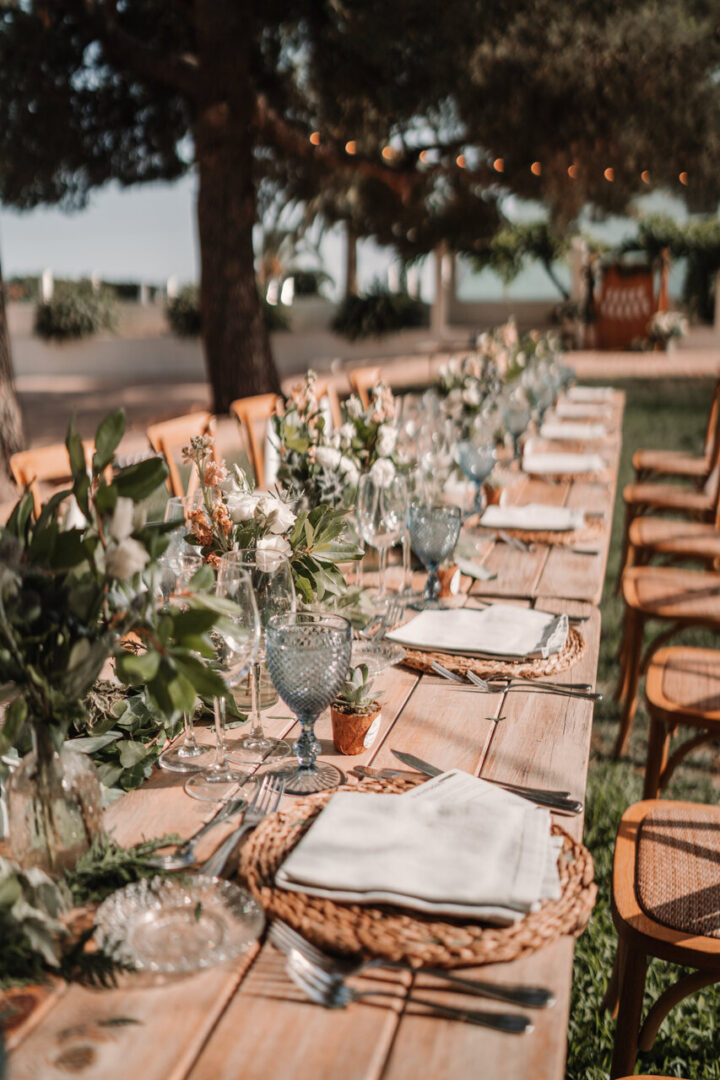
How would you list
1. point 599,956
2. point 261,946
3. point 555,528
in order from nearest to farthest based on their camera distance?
point 261,946 < point 599,956 < point 555,528

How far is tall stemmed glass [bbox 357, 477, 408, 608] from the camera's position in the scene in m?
1.78

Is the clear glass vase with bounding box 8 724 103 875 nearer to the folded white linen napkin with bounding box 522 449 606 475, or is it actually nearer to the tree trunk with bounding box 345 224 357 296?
the folded white linen napkin with bounding box 522 449 606 475

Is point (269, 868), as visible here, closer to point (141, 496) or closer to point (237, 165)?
point (141, 496)

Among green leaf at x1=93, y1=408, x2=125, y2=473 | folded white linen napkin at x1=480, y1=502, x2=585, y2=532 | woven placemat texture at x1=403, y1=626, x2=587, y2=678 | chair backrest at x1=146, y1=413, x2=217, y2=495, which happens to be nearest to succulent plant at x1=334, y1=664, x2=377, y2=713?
woven placemat texture at x1=403, y1=626, x2=587, y2=678

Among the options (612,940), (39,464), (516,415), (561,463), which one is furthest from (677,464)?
(39,464)

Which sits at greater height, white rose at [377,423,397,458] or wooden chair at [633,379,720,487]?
white rose at [377,423,397,458]

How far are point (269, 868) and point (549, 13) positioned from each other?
7.02 metres

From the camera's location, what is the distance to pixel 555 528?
2383 mm

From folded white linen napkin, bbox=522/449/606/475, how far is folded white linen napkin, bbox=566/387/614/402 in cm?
188

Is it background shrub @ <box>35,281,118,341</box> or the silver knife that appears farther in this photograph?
background shrub @ <box>35,281,118,341</box>

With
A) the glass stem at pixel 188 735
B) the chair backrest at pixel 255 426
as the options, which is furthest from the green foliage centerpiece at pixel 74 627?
the chair backrest at pixel 255 426

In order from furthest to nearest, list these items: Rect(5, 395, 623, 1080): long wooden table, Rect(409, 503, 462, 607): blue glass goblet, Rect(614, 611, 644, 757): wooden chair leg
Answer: Rect(614, 611, 644, 757): wooden chair leg, Rect(409, 503, 462, 607): blue glass goblet, Rect(5, 395, 623, 1080): long wooden table

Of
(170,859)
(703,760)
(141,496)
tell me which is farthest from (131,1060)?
(703,760)

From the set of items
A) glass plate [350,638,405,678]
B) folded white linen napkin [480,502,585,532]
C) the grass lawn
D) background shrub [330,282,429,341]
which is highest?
background shrub [330,282,429,341]
